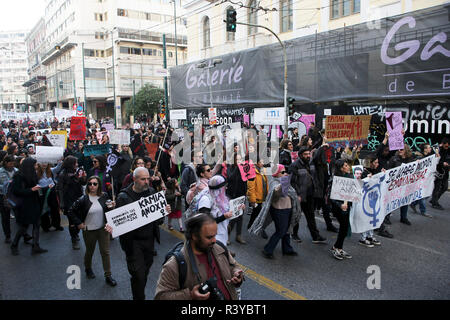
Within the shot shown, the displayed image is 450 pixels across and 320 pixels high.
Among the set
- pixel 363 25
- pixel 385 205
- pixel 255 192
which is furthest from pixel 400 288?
pixel 363 25

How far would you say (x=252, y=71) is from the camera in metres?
23.1

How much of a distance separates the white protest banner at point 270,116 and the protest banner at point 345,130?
23.0 ft

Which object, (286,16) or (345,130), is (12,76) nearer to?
(286,16)

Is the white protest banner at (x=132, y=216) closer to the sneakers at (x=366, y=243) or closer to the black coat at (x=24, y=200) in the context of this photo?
the black coat at (x=24, y=200)

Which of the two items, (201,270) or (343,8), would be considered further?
(343,8)

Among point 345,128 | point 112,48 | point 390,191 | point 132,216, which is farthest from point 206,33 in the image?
point 132,216

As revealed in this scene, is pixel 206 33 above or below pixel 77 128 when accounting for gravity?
above

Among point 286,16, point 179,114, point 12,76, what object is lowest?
point 179,114

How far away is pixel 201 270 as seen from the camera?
2.51 metres

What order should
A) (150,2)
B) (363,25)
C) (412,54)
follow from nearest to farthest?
(412,54)
(363,25)
(150,2)

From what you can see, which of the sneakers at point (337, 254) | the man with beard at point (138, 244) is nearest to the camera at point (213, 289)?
the man with beard at point (138, 244)

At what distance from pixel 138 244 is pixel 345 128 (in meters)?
7.16

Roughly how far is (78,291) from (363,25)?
54.5 feet
